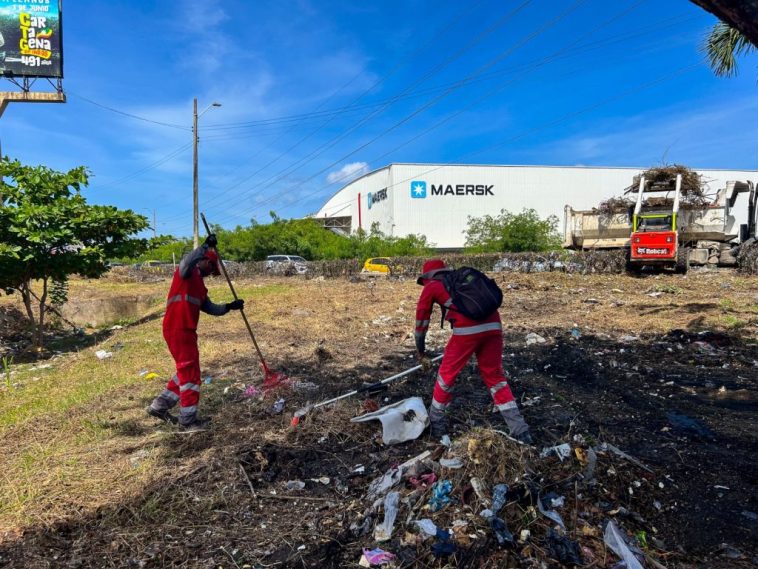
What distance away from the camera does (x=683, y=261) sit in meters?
14.3

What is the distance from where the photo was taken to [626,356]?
639 centimetres

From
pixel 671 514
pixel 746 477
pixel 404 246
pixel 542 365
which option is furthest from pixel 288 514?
pixel 404 246

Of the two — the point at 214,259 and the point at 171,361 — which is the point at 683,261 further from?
the point at 214,259

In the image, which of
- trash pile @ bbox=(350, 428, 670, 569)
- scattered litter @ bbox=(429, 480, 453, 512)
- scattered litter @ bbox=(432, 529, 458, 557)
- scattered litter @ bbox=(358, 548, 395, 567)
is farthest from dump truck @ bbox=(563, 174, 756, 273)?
scattered litter @ bbox=(358, 548, 395, 567)

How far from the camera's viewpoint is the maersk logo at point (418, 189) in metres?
39.1

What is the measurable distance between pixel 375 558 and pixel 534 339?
5.72 metres

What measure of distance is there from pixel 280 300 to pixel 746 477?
1131 centimetres

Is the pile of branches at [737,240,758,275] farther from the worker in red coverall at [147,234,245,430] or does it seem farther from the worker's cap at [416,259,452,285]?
the worker in red coverall at [147,234,245,430]

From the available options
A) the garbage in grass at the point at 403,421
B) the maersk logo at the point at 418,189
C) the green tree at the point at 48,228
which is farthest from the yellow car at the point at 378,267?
the maersk logo at the point at 418,189

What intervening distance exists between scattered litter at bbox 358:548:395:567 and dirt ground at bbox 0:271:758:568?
0.04 metres

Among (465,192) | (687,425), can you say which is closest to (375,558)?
(687,425)

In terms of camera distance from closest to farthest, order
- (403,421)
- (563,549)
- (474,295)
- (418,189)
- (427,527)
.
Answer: (563,549), (427,527), (474,295), (403,421), (418,189)

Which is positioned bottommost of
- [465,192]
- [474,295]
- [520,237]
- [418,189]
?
[474,295]

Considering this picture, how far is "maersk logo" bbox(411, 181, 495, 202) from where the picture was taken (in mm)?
39250
